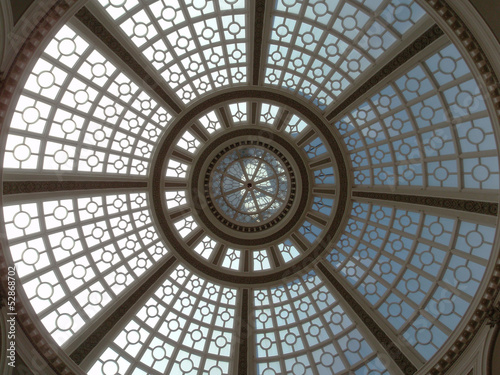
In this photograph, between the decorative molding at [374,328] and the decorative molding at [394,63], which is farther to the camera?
the decorative molding at [374,328]

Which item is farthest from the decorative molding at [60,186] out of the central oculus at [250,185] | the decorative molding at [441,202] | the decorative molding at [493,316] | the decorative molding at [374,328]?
the decorative molding at [493,316]

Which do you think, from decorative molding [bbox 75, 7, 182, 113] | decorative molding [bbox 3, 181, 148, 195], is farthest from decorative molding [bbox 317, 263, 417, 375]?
decorative molding [bbox 75, 7, 182, 113]

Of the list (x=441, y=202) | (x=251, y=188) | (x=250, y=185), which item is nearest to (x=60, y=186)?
(x=250, y=185)

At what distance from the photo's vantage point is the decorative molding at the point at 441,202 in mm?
17883

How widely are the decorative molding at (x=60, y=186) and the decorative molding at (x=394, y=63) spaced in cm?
1187

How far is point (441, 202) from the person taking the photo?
778 inches

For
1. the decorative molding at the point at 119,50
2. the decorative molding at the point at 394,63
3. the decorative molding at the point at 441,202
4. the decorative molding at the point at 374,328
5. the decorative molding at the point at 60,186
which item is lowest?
the decorative molding at the point at 374,328

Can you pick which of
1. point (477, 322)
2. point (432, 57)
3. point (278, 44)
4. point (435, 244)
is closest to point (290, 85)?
point (278, 44)

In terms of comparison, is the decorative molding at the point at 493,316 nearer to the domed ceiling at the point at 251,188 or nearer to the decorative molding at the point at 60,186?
the domed ceiling at the point at 251,188

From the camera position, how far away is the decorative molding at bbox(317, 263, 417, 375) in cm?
2002

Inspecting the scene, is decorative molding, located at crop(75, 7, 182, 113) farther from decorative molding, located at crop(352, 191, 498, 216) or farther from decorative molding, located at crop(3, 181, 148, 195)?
decorative molding, located at crop(352, 191, 498, 216)

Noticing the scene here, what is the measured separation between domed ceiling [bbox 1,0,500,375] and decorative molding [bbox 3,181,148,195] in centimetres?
6

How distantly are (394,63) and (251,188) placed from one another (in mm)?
10938

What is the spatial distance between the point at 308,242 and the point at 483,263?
9589 millimetres
